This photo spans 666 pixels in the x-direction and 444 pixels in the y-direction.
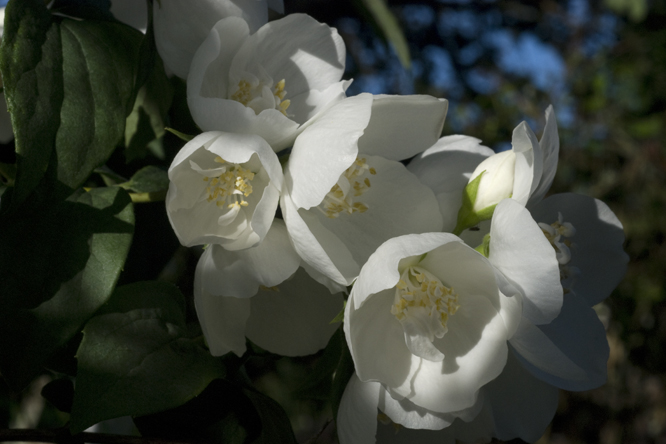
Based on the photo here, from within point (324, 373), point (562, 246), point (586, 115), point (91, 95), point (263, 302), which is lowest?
point (586, 115)

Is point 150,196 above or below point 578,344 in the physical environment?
above

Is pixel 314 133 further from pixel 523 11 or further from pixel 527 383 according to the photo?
pixel 523 11

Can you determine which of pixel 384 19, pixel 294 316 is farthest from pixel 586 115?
pixel 294 316

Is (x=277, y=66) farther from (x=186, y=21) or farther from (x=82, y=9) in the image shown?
(x=82, y=9)

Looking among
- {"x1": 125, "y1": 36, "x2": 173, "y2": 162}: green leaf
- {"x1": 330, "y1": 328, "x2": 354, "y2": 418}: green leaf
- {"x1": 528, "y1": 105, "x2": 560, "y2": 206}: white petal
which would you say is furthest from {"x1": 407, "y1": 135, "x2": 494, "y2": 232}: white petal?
{"x1": 125, "y1": 36, "x2": 173, "y2": 162}: green leaf

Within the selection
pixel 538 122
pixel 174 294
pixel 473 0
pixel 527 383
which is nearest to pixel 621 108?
pixel 538 122
